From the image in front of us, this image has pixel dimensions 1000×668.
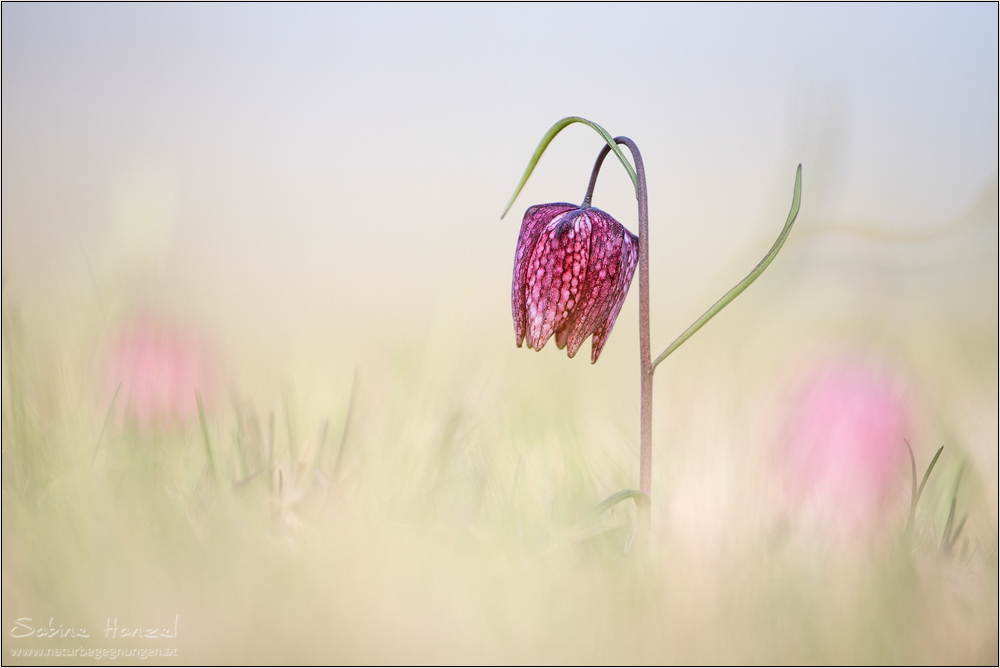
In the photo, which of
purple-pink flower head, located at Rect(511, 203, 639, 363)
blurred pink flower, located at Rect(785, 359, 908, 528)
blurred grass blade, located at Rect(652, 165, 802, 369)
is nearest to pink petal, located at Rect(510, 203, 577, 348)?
purple-pink flower head, located at Rect(511, 203, 639, 363)

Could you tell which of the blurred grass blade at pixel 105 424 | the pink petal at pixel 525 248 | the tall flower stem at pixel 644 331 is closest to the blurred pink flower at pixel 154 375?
the blurred grass blade at pixel 105 424

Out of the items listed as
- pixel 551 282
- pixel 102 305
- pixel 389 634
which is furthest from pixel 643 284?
pixel 102 305

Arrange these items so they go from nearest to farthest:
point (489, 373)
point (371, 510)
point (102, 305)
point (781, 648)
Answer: point (781, 648) → point (371, 510) → point (102, 305) → point (489, 373)

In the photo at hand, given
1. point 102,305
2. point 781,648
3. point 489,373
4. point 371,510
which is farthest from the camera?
point 489,373

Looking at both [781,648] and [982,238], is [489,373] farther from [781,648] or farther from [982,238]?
[982,238]

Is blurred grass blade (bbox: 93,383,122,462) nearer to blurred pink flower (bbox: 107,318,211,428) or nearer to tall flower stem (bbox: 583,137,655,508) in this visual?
blurred pink flower (bbox: 107,318,211,428)

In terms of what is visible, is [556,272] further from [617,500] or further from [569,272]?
[617,500]

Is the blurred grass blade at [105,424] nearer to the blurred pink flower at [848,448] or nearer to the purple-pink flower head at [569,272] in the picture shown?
the purple-pink flower head at [569,272]
